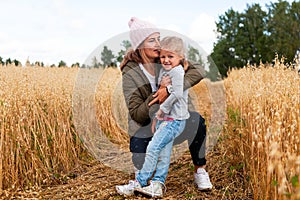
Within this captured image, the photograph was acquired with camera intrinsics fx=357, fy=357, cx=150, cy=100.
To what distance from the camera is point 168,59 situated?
2.86m

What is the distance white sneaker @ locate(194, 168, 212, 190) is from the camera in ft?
9.98

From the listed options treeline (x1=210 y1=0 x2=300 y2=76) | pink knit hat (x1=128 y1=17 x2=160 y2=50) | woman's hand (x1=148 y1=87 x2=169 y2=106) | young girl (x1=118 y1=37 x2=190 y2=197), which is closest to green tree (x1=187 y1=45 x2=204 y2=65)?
young girl (x1=118 y1=37 x2=190 y2=197)

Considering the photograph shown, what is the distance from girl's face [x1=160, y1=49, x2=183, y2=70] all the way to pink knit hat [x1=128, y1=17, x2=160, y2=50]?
233 mm

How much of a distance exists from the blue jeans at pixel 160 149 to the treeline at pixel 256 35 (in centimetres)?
2426

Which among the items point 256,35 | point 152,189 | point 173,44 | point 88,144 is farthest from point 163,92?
point 256,35

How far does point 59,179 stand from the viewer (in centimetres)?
374

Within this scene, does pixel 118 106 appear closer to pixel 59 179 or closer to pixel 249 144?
pixel 59 179

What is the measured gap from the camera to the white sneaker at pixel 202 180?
304 cm

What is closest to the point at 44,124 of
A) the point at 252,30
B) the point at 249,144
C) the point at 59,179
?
the point at 59,179

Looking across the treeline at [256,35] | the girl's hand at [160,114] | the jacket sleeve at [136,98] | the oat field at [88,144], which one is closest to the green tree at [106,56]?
the oat field at [88,144]

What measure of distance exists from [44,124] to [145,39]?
5.40ft

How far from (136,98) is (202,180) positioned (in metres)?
0.90

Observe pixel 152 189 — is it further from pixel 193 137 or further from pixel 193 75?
pixel 193 75

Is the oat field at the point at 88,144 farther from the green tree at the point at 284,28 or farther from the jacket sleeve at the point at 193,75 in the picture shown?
the green tree at the point at 284,28
